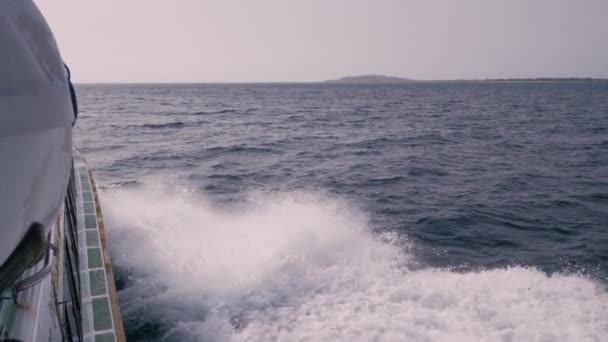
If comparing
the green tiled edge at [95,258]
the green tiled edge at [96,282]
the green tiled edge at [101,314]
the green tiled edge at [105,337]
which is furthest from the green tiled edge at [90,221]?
the green tiled edge at [105,337]

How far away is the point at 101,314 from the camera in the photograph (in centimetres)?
496

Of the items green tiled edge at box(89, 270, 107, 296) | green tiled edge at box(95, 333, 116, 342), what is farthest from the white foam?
green tiled edge at box(95, 333, 116, 342)

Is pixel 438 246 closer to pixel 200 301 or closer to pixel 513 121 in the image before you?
pixel 200 301

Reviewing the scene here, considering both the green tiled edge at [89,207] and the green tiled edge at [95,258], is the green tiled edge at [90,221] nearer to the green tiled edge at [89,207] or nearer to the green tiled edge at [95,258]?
the green tiled edge at [89,207]

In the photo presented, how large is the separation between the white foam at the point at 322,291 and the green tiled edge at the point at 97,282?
5.59 ft

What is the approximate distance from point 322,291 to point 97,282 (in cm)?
405

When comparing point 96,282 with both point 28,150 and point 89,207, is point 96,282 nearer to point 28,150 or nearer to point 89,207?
point 89,207

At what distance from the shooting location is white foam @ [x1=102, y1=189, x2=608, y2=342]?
A: 6711mm

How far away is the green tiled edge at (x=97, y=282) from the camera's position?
5.40 m

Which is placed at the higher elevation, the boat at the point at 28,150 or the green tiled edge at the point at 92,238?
the boat at the point at 28,150

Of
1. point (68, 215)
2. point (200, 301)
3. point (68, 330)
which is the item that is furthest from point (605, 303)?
point (68, 215)

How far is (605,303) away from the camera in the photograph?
287 inches

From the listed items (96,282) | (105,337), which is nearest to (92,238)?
(96,282)

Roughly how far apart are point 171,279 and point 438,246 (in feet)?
21.7
